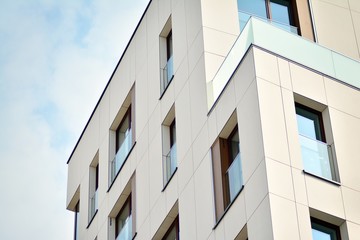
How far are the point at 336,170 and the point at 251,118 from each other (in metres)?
2.48

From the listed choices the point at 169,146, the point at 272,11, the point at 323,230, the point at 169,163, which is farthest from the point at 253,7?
the point at 323,230

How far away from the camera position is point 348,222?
25203 millimetres

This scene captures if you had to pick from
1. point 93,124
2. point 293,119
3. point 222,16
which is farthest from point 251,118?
point 93,124

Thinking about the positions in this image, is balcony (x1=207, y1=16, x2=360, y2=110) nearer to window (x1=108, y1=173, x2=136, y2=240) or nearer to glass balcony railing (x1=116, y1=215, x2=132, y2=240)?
window (x1=108, y1=173, x2=136, y2=240)

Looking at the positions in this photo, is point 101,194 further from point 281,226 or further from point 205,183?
point 281,226

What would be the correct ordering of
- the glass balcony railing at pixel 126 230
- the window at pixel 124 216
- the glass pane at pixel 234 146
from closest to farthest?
1. the glass pane at pixel 234 146
2. the window at pixel 124 216
3. the glass balcony railing at pixel 126 230

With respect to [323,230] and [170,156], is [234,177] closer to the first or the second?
[323,230]

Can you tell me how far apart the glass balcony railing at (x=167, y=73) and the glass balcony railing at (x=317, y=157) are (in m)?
7.60

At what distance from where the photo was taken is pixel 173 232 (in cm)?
3105

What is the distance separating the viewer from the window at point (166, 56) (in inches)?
1316

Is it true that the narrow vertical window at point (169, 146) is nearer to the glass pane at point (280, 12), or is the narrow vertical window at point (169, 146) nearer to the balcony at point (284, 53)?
the balcony at point (284, 53)

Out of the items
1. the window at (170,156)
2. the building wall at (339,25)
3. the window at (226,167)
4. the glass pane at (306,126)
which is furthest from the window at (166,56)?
the glass pane at (306,126)

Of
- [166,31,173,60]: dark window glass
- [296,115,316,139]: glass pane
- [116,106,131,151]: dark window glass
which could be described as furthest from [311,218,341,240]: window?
[116,106,131,151]: dark window glass

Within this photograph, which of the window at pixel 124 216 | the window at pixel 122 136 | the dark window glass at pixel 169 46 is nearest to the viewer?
the dark window glass at pixel 169 46
